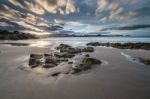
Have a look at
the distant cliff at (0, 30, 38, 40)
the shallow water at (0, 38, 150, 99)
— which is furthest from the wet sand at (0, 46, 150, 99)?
the distant cliff at (0, 30, 38, 40)

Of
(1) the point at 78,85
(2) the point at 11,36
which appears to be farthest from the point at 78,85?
(2) the point at 11,36

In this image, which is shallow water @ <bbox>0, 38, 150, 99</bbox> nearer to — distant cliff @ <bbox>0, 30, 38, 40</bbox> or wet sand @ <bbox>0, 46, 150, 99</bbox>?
wet sand @ <bbox>0, 46, 150, 99</bbox>

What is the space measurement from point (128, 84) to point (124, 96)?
78.7 inches

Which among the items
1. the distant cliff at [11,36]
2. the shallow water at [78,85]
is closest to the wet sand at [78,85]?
the shallow water at [78,85]

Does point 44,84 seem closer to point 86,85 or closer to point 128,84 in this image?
point 86,85

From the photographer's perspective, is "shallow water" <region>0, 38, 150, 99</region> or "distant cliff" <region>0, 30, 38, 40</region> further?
"distant cliff" <region>0, 30, 38, 40</region>

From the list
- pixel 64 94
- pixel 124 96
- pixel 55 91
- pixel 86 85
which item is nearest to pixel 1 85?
pixel 55 91

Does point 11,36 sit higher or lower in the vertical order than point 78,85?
higher

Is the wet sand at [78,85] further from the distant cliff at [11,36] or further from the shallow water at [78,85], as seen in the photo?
the distant cliff at [11,36]

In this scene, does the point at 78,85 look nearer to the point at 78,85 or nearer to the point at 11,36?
the point at 78,85

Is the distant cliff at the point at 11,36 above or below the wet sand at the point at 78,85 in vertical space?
above

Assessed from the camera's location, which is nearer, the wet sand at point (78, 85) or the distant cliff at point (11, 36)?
the wet sand at point (78, 85)

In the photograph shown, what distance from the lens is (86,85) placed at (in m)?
9.59

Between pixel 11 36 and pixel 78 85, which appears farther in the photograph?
pixel 11 36
